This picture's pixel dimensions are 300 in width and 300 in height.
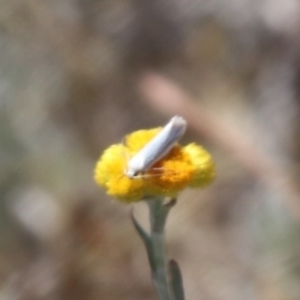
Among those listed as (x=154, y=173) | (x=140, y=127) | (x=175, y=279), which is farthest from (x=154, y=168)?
(x=140, y=127)

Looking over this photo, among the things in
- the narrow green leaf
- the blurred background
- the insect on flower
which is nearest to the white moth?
the insect on flower

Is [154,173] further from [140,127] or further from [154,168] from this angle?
[140,127]

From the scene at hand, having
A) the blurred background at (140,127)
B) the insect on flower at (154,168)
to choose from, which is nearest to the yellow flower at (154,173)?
the insect on flower at (154,168)

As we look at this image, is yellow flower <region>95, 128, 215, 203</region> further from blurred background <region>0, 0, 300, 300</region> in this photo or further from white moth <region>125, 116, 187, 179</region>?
blurred background <region>0, 0, 300, 300</region>

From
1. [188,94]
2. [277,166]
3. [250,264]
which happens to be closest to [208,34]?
[188,94]

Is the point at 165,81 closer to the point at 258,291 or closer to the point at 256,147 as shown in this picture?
the point at 256,147

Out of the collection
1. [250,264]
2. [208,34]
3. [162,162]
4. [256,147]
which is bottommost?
[162,162]
